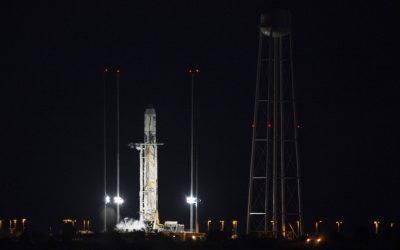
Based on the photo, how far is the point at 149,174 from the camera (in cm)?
10875

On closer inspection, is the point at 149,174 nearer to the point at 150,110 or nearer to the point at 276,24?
the point at 150,110

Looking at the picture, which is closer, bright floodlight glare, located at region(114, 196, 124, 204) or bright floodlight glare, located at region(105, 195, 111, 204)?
bright floodlight glare, located at region(114, 196, 124, 204)

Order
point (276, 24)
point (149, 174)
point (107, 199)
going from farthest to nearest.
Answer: point (107, 199) < point (149, 174) < point (276, 24)

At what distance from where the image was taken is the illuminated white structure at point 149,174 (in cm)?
10875

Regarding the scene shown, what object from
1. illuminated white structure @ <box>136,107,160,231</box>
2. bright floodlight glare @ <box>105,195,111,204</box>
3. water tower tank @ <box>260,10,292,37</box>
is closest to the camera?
water tower tank @ <box>260,10,292,37</box>

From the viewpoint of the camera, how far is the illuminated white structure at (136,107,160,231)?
10875cm

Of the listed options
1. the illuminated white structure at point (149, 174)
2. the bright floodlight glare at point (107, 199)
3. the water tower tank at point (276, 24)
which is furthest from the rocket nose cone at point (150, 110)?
the water tower tank at point (276, 24)

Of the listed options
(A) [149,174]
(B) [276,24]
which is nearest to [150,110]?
(A) [149,174]

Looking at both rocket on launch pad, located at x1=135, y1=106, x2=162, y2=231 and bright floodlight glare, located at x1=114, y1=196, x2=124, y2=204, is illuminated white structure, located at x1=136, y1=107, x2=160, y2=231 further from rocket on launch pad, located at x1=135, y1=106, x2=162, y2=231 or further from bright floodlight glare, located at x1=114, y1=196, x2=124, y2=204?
bright floodlight glare, located at x1=114, y1=196, x2=124, y2=204

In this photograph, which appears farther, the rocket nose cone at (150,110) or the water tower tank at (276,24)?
the rocket nose cone at (150,110)

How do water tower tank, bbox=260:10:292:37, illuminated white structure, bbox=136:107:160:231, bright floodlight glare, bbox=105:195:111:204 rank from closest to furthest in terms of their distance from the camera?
water tower tank, bbox=260:10:292:37 → illuminated white structure, bbox=136:107:160:231 → bright floodlight glare, bbox=105:195:111:204

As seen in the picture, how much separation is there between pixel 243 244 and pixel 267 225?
5423 millimetres

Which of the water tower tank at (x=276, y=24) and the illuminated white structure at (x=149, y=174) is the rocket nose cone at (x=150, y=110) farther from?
the water tower tank at (x=276, y=24)

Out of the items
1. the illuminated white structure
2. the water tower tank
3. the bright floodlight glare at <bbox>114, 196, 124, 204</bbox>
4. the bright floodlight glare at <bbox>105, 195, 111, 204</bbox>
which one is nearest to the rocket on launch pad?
the illuminated white structure
